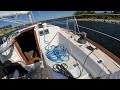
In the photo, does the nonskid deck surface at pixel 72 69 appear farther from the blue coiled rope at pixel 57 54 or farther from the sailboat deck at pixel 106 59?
the sailboat deck at pixel 106 59

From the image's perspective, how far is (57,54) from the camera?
5.38m

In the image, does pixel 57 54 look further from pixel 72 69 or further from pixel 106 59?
pixel 106 59

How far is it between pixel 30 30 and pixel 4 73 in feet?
6.98

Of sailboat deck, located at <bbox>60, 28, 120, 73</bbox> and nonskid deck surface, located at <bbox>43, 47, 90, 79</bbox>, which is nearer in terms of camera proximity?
sailboat deck, located at <bbox>60, 28, 120, 73</bbox>

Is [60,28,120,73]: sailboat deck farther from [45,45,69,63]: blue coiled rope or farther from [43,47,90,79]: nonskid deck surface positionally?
[45,45,69,63]: blue coiled rope

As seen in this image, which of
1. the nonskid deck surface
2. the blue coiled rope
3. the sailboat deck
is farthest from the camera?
the blue coiled rope

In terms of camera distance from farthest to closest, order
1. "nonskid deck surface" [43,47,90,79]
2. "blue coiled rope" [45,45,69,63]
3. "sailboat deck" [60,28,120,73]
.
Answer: "blue coiled rope" [45,45,69,63] → "nonskid deck surface" [43,47,90,79] → "sailboat deck" [60,28,120,73]

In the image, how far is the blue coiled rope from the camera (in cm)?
525

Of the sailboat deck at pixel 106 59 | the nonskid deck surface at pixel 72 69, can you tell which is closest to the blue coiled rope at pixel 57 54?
the nonskid deck surface at pixel 72 69

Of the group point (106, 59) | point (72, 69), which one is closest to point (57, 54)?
point (72, 69)

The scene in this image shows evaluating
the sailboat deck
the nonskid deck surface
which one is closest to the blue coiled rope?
the nonskid deck surface

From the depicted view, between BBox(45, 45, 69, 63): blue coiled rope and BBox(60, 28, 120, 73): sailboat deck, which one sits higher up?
BBox(60, 28, 120, 73): sailboat deck

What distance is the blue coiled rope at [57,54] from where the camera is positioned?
5254 millimetres
